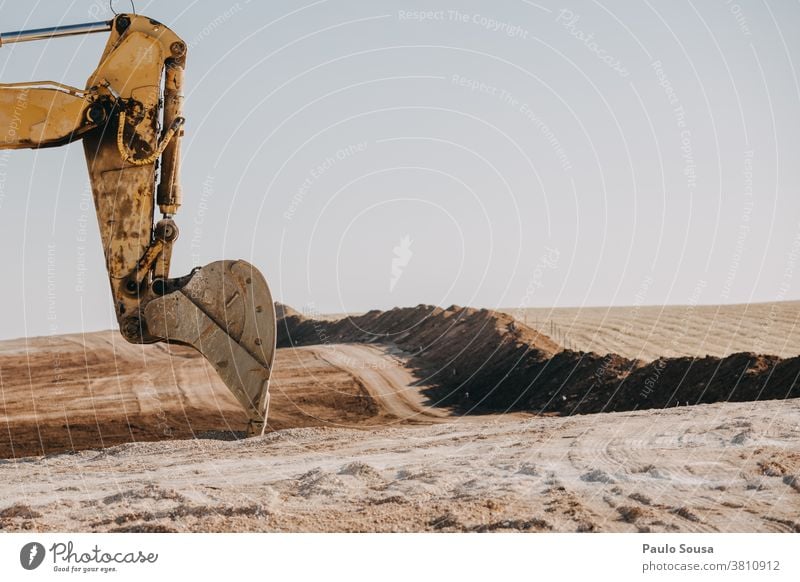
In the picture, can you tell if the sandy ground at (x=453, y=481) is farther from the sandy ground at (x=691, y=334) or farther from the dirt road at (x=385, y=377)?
the sandy ground at (x=691, y=334)

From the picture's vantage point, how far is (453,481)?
1163 centimetres

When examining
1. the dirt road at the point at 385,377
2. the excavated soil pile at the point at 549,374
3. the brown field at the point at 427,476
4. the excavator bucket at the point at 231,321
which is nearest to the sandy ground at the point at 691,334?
the excavated soil pile at the point at 549,374

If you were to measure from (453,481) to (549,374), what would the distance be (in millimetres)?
18471

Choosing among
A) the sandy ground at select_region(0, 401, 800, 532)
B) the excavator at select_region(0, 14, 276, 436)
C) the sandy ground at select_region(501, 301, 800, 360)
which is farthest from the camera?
the sandy ground at select_region(501, 301, 800, 360)

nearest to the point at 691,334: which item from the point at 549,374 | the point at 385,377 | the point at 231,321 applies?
the point at 549,374

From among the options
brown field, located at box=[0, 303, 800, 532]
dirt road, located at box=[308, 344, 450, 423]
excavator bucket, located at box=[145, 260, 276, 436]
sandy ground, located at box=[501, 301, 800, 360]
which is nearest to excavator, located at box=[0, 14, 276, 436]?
excavator bucket, located at box=[145, 260, 276, 436]

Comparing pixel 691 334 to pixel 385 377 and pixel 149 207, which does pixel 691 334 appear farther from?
pixel 149 207

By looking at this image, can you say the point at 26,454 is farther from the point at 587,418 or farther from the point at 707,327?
the point at 707,327

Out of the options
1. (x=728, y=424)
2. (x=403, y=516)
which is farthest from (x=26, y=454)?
(x=728, y=424)

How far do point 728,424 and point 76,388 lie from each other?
22698mm

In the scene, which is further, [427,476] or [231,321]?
[231,321]

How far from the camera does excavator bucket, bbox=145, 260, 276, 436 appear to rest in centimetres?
1488
